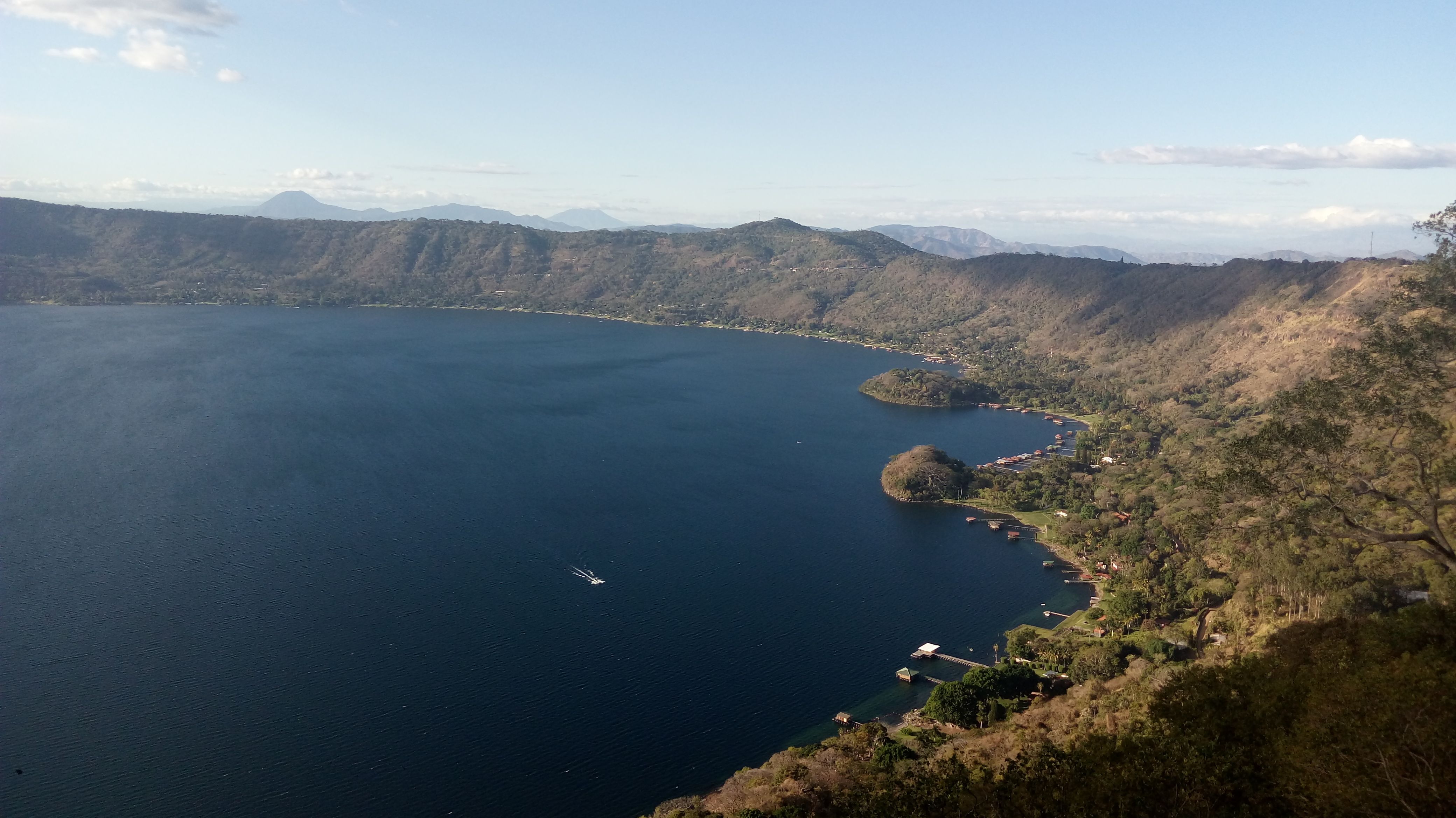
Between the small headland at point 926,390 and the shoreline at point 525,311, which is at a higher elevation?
the shoreline at point 525,311

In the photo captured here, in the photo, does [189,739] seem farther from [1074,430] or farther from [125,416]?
[1074,430]

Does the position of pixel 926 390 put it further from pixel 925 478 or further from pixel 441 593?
pixel 441 593

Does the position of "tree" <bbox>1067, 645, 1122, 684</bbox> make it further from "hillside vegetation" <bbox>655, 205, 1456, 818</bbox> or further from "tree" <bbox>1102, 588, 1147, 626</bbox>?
"tree" <bbox>1102, 588, 1147, 626</bbox>

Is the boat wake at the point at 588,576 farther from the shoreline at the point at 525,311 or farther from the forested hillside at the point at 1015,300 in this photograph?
the shoreline at the point at 525,311

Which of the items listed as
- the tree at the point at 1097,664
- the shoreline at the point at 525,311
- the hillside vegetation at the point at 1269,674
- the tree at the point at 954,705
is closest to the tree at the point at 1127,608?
the hillside vegetation at the point at 1269,674

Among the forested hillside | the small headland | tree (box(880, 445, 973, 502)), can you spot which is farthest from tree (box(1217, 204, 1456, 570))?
the small headland

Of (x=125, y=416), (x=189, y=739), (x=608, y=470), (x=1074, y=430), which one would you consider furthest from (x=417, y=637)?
(x=1074, y=430)
